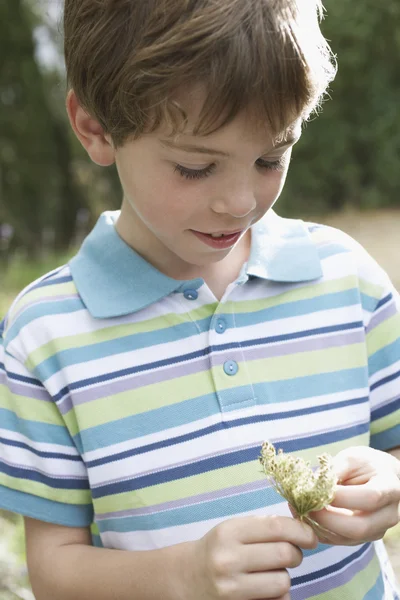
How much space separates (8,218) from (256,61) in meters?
6.17

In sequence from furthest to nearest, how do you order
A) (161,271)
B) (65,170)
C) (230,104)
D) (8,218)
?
(65,170)
(8,218)
(161,271)
(230,104)

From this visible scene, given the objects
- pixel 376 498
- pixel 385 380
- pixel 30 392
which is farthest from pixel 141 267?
pixel 376 498

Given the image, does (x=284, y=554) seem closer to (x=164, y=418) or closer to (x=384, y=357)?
(x=164, y=418)

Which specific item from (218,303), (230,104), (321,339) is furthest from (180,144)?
(321,339)

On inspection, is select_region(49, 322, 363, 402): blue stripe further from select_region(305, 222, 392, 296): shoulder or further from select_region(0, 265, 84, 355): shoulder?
select_region(305, 222, 392, 296): shoulder

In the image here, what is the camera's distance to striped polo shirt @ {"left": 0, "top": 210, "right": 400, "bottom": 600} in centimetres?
161

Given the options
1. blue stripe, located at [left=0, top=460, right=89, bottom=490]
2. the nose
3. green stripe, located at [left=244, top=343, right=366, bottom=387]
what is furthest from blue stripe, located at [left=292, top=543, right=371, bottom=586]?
the nose

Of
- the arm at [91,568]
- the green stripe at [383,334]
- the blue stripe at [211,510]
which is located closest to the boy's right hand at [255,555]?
the arm at [91,568]

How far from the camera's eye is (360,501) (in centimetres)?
139

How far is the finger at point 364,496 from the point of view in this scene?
1387 mm

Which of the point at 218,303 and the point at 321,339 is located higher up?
the point at 218,303

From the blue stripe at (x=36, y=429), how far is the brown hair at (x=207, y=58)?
59cm

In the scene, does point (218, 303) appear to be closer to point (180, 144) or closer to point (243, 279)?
point (243, 279)

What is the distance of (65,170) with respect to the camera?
7742 mm
